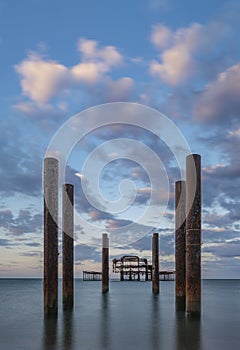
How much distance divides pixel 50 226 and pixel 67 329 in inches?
152

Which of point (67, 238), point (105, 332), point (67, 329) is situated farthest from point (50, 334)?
point (67, 238)

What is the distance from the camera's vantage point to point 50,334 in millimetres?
17531

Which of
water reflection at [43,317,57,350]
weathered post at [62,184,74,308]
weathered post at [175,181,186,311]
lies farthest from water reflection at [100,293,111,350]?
weathered post at [175,181,186,311]

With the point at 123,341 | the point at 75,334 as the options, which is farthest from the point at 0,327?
the point at 123,341

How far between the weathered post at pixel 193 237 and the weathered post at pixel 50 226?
491 centimetres

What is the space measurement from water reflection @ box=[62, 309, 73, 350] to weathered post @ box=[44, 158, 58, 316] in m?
1.23

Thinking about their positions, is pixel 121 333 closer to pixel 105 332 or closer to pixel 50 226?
pixel 105 332

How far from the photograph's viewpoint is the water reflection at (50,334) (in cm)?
1546

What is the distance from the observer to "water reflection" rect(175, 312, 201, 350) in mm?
15406

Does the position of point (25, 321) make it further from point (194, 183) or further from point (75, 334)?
point (194, 183)

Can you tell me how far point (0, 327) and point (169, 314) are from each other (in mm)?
8037

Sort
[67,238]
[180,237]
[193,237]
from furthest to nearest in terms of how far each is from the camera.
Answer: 1. [67,238]
2. [180,237]
3. [193,237]

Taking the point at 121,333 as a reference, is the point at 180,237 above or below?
above

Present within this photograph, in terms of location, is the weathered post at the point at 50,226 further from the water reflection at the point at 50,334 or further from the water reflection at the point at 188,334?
the water reflection at the point at 188,334
